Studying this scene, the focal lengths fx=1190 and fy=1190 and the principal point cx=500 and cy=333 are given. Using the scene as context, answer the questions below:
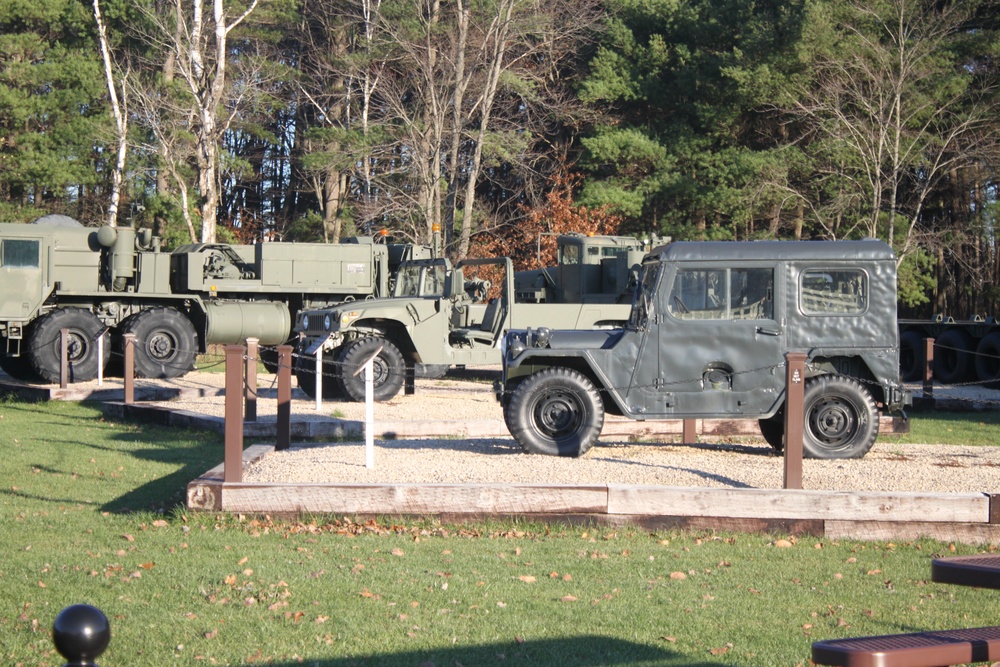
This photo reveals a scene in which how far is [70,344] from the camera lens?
20578 mm

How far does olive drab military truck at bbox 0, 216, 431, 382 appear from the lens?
68.4 ft

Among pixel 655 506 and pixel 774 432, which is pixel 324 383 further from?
pixel 655 506

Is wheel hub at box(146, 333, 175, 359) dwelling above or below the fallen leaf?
above

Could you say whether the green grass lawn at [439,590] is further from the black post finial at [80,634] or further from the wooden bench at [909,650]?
the black post finial at [80,634]

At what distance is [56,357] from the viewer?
67.3 ft

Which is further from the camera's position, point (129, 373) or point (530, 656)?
point (129, 373)

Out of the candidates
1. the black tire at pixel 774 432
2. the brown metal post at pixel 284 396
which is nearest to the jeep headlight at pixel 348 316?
the brown metal post at pixel 284 396

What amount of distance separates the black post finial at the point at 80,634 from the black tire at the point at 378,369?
14128 mm

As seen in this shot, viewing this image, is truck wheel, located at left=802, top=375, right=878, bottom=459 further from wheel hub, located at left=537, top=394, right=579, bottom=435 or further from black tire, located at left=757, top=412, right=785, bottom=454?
wheel hub, located at left=537, top=394, right=579, bottom=435

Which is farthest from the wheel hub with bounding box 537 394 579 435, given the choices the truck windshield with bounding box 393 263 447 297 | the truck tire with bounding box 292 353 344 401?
the truck windshield with bounding box 393 263 447 297

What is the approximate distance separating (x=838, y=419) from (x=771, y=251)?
1600 mm

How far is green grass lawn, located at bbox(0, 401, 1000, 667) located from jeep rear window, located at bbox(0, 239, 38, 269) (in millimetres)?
12758

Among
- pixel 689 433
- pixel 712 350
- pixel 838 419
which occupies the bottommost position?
pixel 689 433

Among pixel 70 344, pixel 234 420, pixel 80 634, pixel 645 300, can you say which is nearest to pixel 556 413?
pixel 645 300
